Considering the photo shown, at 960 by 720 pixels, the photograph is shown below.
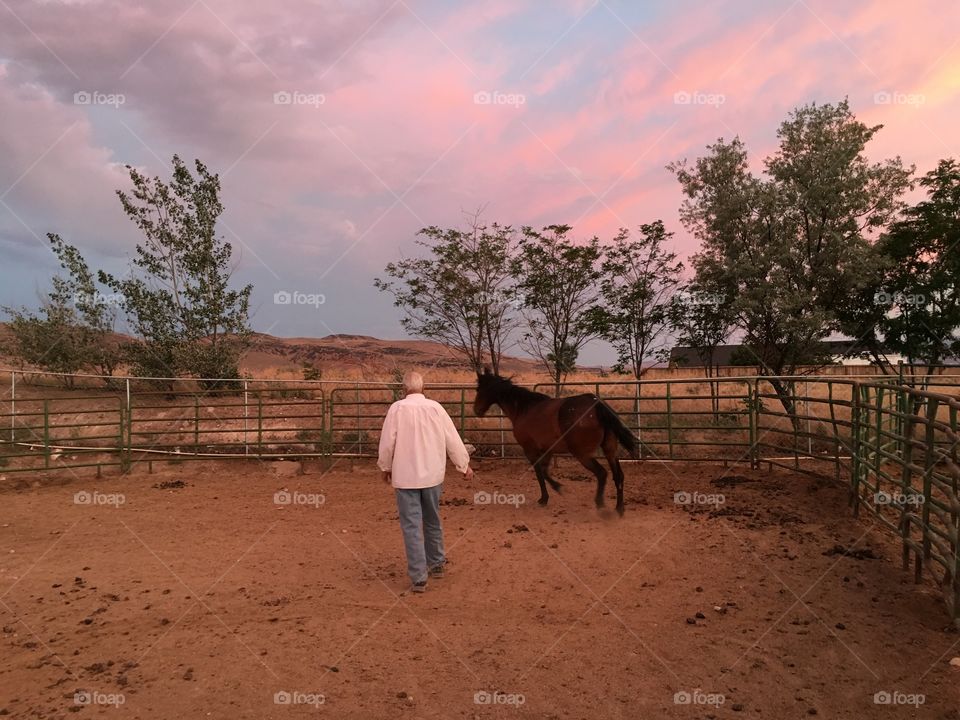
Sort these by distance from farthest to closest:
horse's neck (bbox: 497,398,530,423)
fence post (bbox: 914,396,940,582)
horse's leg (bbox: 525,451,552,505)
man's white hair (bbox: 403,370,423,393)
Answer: horse's neck (bbox: 497,398,530,423) → horse's leg (bbox: 525,451,552,505) → man's white hair (bbox: 403,370,423,393) → fence post (bbox: 914,396,940,582)

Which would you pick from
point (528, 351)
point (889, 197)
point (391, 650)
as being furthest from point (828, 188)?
point (391, 650)

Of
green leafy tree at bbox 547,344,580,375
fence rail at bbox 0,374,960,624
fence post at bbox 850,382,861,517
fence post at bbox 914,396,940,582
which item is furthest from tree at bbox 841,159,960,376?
fence post at bbox 914,396,940,582

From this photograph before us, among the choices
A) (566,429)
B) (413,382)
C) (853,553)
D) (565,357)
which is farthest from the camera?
(565,357)

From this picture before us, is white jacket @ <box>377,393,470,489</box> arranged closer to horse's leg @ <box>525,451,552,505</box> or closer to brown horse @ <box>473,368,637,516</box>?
brown horse @ <box>473,368,637,516</box>

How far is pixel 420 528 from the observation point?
4633 mm

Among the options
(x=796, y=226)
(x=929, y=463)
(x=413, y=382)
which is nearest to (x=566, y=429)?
(x=413, y=382)

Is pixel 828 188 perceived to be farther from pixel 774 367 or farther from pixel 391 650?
pixel 391 650

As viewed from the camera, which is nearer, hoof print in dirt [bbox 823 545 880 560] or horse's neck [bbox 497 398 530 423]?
hoof print in dirt [bbox 823 545 880 560]

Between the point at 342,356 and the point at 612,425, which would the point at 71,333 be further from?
the point at 342,356

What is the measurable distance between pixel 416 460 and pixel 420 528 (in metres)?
0.53

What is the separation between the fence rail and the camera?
450 cm

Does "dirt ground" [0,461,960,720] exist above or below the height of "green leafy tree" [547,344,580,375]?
below

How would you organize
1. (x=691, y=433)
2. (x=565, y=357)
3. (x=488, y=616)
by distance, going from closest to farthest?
(x=488, y=616) → (x=691, y=433) → (x=565, y=357)

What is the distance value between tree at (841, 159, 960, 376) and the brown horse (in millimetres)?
13427
